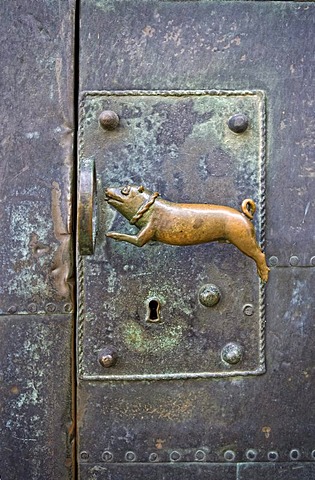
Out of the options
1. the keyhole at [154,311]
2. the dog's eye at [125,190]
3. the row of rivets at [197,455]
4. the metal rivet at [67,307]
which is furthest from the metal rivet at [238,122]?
the row of rivets at [197,455]

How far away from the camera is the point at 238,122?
3.59 feet

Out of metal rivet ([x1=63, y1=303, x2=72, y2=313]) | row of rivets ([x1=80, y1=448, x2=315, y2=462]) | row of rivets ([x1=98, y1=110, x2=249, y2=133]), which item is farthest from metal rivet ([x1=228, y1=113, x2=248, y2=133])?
row of rivets ([x1=80, y1=448, x2=315, y2=462])

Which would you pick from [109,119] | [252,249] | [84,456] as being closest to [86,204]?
[109,119]

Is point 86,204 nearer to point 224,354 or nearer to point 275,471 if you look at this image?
point 224,354

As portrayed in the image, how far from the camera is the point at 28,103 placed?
1.11 meters

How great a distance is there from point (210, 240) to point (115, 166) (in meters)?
0.24

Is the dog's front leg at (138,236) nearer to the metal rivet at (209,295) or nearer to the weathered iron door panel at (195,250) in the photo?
the weathered iron door panel at (195,250)

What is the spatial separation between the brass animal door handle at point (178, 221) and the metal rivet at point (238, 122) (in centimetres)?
18

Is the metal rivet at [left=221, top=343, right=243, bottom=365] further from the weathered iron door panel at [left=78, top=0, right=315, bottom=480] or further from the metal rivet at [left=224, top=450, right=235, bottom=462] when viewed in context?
the metal rivet at [left=224, top=450, right=235, bottom=462]

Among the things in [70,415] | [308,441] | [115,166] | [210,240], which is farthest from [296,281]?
[70,415]

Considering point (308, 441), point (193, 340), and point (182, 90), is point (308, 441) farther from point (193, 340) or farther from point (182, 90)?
point (182, 90)

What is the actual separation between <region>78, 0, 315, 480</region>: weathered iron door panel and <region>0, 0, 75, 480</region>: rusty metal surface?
5 centimetres

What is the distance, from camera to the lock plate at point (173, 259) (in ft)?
3.62

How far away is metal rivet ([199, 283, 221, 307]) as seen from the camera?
1.09 m
